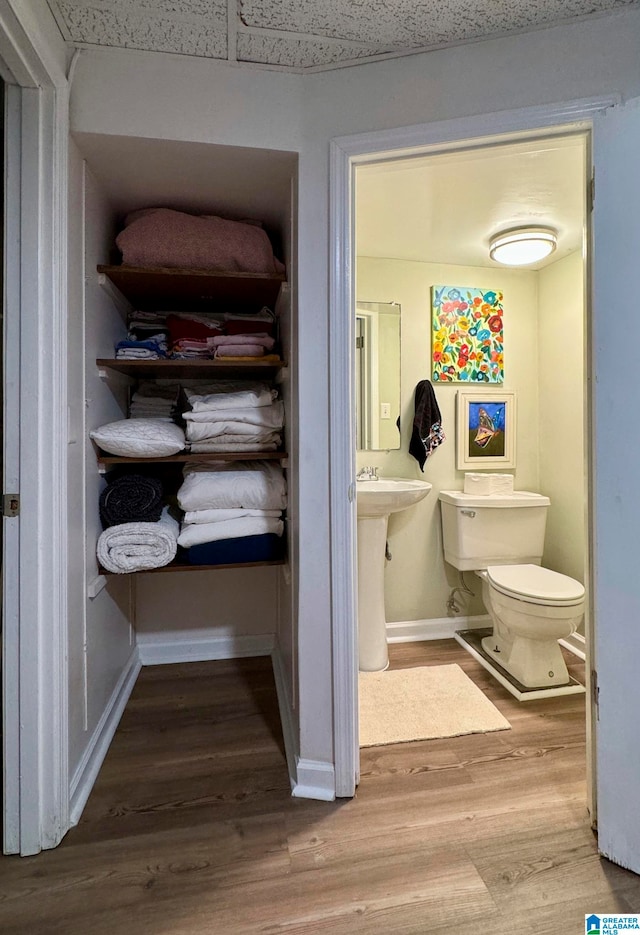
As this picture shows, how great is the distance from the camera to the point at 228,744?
156 cm

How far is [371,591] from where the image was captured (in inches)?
80.8

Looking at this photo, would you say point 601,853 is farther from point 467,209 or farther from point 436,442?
point 467,209

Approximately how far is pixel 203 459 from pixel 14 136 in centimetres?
104

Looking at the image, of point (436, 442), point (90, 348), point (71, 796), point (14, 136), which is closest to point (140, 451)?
point (90, 348)

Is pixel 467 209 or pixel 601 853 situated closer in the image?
pixel 601 853

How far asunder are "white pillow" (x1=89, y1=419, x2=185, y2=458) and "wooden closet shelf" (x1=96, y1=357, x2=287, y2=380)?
0.21 metres

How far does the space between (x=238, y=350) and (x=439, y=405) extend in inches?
49.7

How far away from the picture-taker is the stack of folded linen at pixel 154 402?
1.91m

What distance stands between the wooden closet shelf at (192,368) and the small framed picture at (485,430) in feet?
3.85

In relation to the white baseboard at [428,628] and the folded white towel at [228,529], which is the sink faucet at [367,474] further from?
the white baseboard at [428,628]

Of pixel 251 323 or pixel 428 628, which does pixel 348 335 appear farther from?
pixel 428 628

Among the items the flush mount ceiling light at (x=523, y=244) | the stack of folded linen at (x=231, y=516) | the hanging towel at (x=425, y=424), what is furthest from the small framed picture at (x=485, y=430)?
the stack of folded linen at (x=231, y=516)

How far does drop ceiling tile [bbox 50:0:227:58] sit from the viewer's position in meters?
1.10

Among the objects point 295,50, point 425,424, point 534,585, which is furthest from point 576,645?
point 295,50
